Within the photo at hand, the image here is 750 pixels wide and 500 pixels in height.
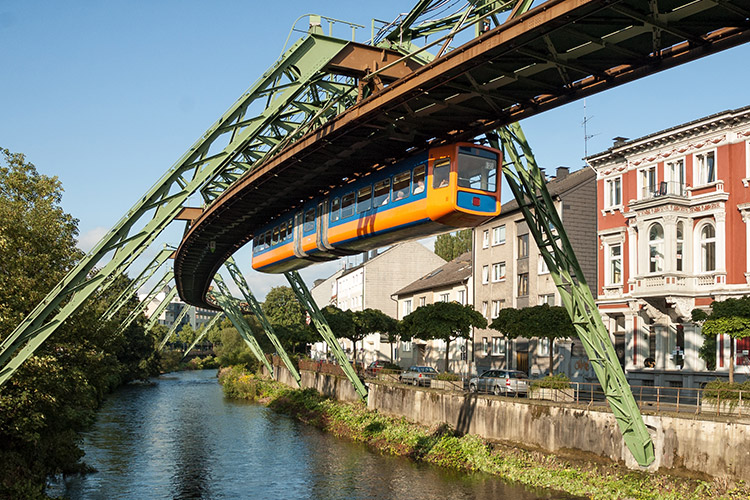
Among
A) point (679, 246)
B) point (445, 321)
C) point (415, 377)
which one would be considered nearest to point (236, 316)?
point (415, 377)

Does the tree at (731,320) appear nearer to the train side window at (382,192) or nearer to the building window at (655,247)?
the building window at (655,247)

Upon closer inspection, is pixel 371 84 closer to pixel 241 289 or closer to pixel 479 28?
pixel 479 28

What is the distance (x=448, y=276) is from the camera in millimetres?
60562

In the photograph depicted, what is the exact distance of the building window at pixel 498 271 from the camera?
49.5 m

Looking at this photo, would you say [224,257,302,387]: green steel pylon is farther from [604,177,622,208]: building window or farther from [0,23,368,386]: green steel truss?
[0,23,368,386]: green steel truss

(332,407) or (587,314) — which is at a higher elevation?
(587,314)

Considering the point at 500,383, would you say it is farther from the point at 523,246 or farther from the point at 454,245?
the point at 454,245

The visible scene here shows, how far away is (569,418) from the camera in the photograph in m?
24.3

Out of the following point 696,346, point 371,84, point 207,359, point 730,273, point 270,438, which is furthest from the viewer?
point 207,359

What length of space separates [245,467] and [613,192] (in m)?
22.6

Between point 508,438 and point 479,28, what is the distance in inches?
604

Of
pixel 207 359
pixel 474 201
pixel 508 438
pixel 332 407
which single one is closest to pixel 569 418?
pixel 508 438

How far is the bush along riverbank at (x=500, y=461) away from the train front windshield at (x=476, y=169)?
9.34 metres

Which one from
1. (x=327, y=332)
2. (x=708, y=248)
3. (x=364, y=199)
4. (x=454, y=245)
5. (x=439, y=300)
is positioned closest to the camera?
(x=364, y=199)
